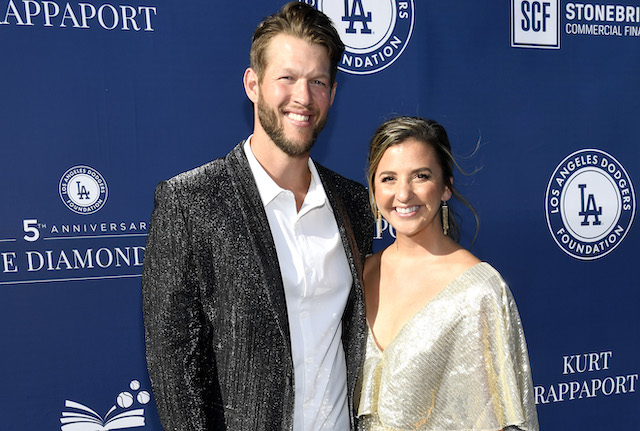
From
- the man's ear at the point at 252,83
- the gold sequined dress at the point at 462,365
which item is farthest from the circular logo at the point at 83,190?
the gold sequined dress at the point at 462,365

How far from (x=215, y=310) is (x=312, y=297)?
0.82ft

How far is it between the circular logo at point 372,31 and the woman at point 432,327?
907 mm

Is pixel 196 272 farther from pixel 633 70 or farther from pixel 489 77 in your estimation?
pixel 633 70

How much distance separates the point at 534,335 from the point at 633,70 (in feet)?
4.50

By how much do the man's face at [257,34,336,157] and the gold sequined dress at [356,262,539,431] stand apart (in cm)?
57

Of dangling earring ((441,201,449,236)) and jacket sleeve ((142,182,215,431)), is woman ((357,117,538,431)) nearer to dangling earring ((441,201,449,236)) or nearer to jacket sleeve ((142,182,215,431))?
dangling earring ((441,201,449,236))

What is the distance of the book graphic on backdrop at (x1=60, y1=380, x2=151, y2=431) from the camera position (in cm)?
219

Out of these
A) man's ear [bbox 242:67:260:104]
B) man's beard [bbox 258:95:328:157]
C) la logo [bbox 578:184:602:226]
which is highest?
man's ear [bbox 242:67:260:104]

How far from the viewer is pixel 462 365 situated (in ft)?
4.99

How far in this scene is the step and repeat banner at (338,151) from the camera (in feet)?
6.99

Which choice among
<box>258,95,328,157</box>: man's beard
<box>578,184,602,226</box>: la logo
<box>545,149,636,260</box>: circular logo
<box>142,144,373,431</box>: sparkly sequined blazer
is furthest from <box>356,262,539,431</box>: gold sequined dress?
<box>578,184,602,226</box>: la logo

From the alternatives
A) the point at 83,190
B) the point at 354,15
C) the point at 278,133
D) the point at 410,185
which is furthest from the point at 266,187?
the point at 354,15

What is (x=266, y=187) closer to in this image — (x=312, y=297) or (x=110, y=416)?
(x=312, y=297)

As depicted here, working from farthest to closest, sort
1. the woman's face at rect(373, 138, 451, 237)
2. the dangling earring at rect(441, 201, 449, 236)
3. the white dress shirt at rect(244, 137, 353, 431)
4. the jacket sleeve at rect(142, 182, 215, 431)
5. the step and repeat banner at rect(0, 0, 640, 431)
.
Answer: the step and repeat banner at rect(0, 0, 640, 431), the dangling earring at rect(441, 201, 449, 236), the woman's face at rect(373, 138, 451, 237), the white dress shirt at rect(244, 137, 353, 431), the jacket sleeve at rect(142, 182, 215, 431)
